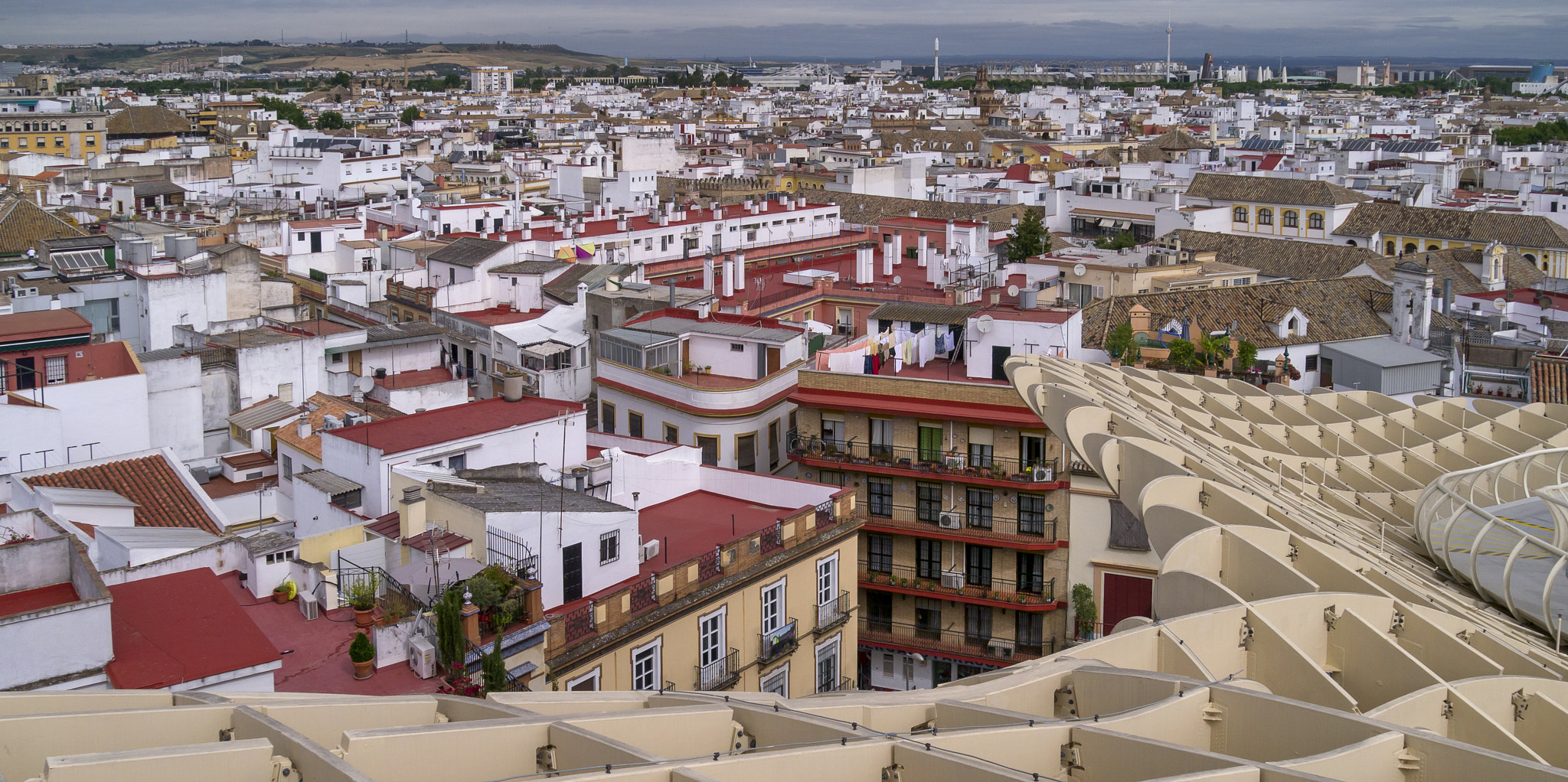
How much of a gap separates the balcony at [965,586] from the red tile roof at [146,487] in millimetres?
11744

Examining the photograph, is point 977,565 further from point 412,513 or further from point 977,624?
point 412,513

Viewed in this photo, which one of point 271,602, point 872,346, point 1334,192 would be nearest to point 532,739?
point 271,602

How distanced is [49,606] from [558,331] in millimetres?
23033

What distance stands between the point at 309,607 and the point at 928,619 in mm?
13144

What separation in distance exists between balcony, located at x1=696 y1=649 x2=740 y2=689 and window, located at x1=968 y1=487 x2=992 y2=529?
786 centimetres

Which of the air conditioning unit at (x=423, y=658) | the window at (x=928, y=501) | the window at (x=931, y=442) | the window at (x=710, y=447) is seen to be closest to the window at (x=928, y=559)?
the window at (x=928, y=501)

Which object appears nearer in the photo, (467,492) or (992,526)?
(467,492)

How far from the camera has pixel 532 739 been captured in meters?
8.02

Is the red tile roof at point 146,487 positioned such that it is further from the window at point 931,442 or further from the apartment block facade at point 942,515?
the window at point 931,442

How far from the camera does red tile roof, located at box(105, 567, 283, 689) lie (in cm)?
1204

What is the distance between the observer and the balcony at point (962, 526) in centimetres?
2469

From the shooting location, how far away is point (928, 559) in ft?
84.2

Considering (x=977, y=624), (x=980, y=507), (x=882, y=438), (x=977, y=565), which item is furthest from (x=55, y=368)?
(x=977, y=624)

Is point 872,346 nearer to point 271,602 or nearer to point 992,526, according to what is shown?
point 992,526
